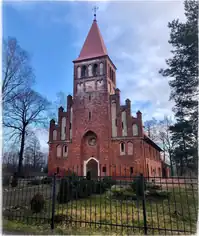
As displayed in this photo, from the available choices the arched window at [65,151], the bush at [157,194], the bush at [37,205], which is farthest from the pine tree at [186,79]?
the arched window at [65,151]

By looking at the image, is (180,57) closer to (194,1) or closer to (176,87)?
(176,87)

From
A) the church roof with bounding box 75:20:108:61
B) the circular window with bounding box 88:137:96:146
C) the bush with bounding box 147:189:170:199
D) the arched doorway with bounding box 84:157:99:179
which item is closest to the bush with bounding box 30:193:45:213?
the bush with bounding box 147:189:170:199

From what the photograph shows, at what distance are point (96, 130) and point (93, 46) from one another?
11093 mm

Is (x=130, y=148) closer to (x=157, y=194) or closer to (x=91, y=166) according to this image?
(x=91, y=166)

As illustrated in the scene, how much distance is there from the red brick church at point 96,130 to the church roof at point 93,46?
0.46ft

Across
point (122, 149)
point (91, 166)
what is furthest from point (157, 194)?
point (91, 166)

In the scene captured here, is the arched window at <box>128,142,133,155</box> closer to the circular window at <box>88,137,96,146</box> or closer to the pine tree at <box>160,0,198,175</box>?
the circular window at <box>88,137,96,146</box>

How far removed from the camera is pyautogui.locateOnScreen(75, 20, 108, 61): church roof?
23534 millimetres

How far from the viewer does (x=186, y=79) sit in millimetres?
9836

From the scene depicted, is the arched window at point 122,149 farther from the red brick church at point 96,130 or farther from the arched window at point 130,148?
the arched window at point 130,148

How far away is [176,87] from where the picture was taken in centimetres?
1030

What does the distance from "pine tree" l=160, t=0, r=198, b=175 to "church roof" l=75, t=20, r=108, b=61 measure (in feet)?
43.1

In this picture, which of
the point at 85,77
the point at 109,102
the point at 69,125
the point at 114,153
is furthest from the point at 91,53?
the point at 114,153

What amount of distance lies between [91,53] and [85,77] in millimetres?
3454
